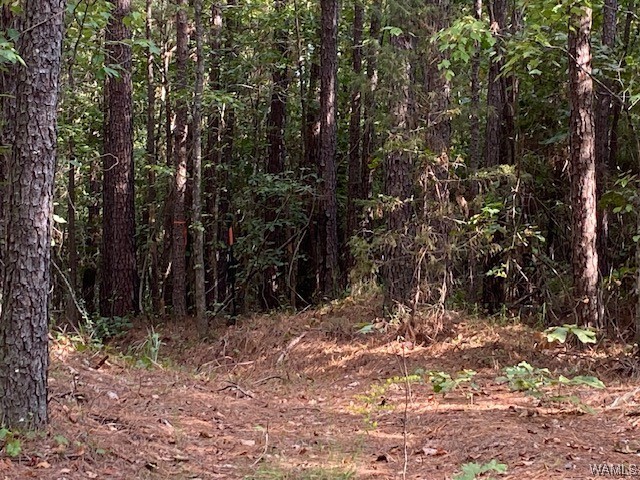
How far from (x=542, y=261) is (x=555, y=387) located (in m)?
4.34

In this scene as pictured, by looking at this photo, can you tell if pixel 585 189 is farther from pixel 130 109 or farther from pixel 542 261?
pixel 130 109

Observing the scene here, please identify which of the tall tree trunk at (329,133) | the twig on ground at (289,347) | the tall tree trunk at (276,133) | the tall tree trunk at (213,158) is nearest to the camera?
the twig on ground at (289,347)

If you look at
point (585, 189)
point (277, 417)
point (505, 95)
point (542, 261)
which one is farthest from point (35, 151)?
point (505, 95)

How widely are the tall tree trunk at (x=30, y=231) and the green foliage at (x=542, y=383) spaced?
438 cm

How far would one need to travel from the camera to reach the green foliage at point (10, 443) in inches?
187

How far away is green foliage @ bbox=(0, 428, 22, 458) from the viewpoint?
4.74 m

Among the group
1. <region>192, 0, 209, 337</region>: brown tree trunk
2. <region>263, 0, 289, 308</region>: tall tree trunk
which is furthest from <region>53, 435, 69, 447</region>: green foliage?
<region>263, 0, 289, 308</region>: tall tree trunk

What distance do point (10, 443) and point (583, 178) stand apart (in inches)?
281

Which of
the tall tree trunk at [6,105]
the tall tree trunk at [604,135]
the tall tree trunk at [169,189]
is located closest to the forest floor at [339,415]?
the tall tree trunk at [6,105]

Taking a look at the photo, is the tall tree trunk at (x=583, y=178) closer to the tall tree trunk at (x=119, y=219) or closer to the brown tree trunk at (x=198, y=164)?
the brown tree trunk at (x=198, y=164)

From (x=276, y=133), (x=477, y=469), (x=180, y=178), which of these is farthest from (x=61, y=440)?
(x=276, y=133)

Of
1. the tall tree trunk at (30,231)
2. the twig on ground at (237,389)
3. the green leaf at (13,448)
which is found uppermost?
the tall tree trunk at (30,231)

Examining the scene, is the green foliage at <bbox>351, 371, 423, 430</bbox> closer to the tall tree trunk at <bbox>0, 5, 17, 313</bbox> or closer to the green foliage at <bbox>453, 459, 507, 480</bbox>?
the green foliage at <bbox>453, 459, 507, 480</bbox>

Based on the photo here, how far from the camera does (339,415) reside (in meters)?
7.52
